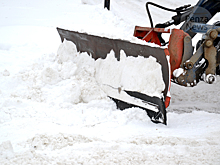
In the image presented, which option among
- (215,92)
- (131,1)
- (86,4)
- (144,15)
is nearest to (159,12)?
(144,15)

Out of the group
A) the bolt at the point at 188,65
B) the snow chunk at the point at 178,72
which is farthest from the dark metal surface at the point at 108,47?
the bolt at the point at 188,65

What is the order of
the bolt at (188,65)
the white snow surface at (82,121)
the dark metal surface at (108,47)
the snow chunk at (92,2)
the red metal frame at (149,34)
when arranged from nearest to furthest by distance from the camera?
the white snow surface at (82,121)
the dark metal surface at (108,47)
the bolt at (188,65)
the red metal frame at (149,34)
the snow chunk at (92,2)

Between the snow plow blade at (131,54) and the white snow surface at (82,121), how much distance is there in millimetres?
87

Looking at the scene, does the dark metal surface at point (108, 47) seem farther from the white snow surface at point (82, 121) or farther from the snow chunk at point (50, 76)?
the snow chunk at point (50, 76)

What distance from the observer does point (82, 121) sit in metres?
2.65

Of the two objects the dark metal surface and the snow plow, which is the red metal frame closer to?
the snow plow

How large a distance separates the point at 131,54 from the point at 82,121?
994mm

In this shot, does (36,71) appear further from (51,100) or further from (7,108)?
(7,108)

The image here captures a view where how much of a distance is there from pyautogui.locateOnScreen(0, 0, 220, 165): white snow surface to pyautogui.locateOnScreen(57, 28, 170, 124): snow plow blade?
9cm

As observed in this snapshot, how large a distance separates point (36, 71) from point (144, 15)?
370 inches

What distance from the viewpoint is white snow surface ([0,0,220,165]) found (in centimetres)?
184

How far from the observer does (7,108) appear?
2658 mm

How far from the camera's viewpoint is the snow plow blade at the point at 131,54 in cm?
257

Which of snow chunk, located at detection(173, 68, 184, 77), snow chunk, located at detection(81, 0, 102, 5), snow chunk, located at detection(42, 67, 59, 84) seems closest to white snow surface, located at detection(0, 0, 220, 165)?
snow chunk, located at detection(42, 67, 59, 84)
